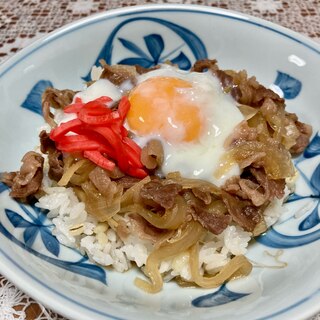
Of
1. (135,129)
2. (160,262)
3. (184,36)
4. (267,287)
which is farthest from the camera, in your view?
(184,36)

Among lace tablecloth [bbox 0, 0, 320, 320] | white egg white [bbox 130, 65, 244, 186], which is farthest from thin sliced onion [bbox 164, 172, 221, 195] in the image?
lace tablecloth [bbox 0, 0, 320, 320]

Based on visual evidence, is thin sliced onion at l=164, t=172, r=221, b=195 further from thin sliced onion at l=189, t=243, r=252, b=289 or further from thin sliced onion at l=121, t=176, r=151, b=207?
thin sliced onion at l=189, t=243, r=252, b=289

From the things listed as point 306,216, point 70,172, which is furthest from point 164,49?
point 306,216

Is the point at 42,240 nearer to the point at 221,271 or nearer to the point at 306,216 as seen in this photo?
the point at 221,271

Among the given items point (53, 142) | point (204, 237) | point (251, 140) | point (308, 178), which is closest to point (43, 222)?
point (53, 142)

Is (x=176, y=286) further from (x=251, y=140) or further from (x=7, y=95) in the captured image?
(x=7, y=95)
